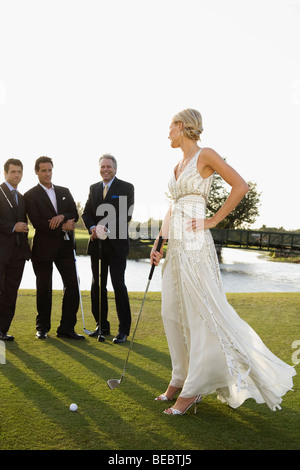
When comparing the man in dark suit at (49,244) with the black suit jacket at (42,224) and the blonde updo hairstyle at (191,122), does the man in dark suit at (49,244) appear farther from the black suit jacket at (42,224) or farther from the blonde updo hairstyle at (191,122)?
the blonde updo hairstyle at (191,122)

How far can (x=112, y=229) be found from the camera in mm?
5250

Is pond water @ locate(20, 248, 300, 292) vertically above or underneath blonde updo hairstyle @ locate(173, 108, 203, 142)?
underneath

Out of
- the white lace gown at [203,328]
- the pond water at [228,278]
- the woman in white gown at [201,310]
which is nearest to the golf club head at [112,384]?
the woman in white gown at [201,310]

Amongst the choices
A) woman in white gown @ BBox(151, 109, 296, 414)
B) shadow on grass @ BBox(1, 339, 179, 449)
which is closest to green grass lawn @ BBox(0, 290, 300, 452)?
shadow on grass @ BBox(1, 339, 179, 449)

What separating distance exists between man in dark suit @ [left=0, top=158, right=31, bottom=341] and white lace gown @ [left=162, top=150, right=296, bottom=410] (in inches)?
96.1

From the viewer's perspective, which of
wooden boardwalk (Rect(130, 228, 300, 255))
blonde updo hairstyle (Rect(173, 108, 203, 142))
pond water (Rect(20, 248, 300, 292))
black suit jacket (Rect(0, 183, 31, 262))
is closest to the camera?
blonde updo hairstyle (Rect(173, 108, 203, 142))

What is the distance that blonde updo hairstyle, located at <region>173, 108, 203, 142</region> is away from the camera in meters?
3.04

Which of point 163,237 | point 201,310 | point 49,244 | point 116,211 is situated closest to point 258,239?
point 116,211

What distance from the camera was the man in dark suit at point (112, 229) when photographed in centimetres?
523

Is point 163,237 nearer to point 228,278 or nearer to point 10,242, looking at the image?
point 10,242

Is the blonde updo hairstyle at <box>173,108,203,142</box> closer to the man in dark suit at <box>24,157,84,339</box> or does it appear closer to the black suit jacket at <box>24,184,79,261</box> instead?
the man in dark suit at <box>24,157,84,339</box>

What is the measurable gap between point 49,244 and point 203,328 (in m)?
2.82
